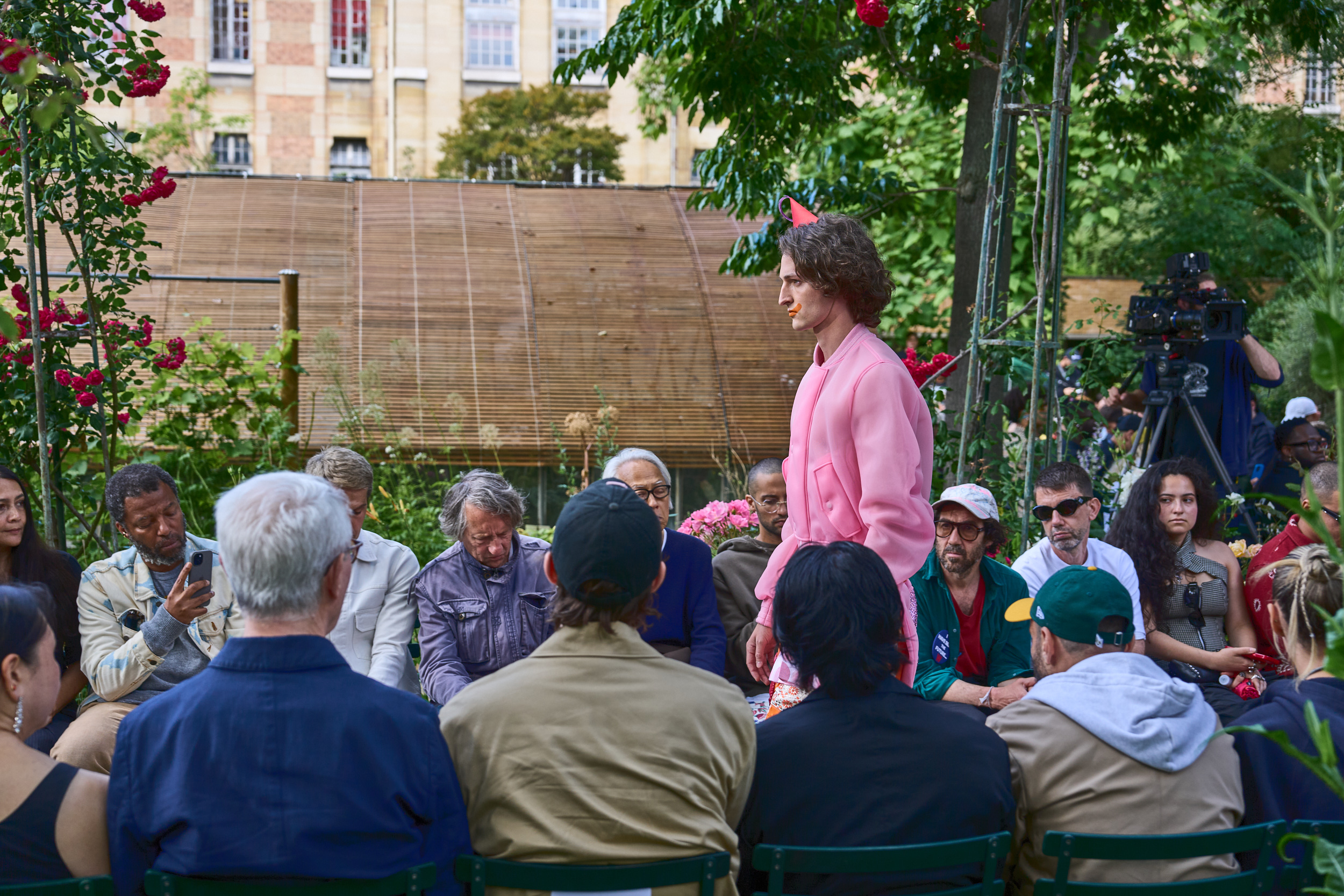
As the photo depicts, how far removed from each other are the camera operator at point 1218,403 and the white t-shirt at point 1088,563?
1.89m

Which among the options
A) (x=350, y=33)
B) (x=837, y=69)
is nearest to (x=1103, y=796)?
(x=837, y=69)

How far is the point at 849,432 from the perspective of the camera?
266 cm

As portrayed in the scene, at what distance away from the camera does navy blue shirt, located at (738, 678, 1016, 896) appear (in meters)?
2.09

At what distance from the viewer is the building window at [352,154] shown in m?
27.1

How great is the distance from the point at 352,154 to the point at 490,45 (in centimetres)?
428

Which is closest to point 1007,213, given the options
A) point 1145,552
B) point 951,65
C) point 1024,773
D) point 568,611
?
point 1145,552

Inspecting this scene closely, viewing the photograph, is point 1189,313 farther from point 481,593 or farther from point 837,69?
point 481,593

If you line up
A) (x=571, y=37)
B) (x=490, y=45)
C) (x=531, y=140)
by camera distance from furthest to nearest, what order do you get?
1. (x=571, y=37)
2. (x=490, y=45)
3. (x=531, y=140)

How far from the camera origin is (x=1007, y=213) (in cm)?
532

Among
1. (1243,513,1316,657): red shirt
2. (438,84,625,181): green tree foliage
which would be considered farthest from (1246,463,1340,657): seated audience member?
(438,84,625,181): green tree foliage

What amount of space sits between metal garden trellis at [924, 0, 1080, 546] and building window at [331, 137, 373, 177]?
2430 cm

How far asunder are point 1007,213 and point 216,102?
2525 cm

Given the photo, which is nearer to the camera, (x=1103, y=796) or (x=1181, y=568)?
(x=1103, y=796)

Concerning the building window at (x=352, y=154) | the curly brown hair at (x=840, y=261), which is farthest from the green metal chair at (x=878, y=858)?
the building window at (x=352, y=154)
